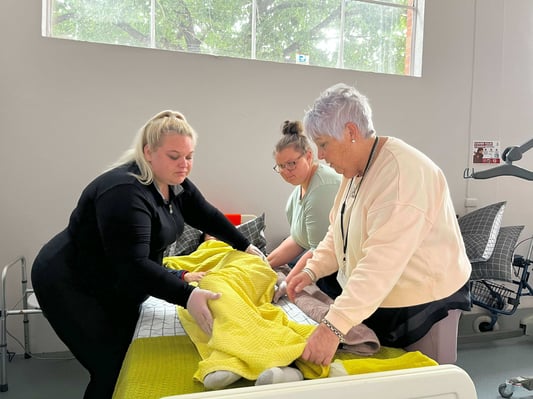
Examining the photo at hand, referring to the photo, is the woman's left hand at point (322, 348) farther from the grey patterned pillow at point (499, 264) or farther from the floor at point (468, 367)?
the grey patterned pillow at point (499, 264)

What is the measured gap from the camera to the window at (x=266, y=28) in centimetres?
290

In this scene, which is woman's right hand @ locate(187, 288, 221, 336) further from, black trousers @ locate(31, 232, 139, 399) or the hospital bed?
black trousers @ locate(31, 232, 139, 399)

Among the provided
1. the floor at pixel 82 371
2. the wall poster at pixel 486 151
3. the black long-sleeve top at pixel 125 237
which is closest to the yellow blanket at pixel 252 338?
the black long-sleeve top at pixel 125 237

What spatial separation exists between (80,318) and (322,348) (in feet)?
2.89

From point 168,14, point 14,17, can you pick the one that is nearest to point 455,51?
point 168,14

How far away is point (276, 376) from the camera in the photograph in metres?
1.03

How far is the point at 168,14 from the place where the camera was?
119 inches

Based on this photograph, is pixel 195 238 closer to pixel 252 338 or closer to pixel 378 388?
pixel 252 338

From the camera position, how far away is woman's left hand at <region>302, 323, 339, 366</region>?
1.11m

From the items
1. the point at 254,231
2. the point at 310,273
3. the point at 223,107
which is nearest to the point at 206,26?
the point at 223,107

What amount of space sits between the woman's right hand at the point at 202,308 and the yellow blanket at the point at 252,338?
2cm

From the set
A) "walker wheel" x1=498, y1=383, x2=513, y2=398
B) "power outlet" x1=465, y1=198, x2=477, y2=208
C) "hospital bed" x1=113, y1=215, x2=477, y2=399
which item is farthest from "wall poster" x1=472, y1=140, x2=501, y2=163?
"hospital bed" x1=113, y1=215, x2=477, y2=399

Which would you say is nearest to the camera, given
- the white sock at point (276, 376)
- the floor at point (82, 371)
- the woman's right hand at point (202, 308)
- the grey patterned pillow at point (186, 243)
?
the white sock at point (276, 376)

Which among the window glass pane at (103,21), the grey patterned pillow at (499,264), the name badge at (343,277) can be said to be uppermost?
A: the window glass pane at (103,21)
